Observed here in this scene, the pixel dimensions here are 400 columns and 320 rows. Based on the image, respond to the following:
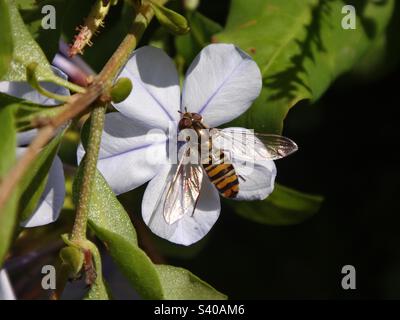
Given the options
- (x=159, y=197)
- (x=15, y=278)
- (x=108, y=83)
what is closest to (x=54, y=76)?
(x=108, y=83)

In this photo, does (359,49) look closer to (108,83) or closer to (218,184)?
(218,184)

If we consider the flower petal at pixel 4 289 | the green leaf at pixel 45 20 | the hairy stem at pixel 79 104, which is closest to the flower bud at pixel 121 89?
the hairy stem at pixel 79 104

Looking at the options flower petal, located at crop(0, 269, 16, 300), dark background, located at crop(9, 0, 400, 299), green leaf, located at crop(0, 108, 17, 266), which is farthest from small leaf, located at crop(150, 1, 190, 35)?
dark background, located at crop(9, 0, 400, 299)

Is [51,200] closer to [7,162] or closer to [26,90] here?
[26,90]

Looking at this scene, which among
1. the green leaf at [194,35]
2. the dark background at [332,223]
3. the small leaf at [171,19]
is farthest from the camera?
the dark background at [332,223]

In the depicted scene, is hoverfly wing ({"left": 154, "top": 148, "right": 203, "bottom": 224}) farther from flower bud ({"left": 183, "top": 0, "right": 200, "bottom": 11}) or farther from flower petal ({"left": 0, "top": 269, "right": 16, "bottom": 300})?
flower bud ({"left": 183, "top": 0, "right": 200, "bottom": 11})

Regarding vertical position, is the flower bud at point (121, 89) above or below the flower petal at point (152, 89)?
above

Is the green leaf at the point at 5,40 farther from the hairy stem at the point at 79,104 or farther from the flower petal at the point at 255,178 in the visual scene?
the flower petal at the point at 255,178
